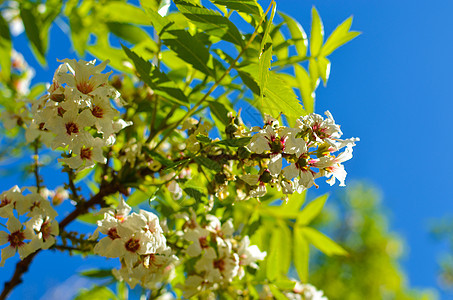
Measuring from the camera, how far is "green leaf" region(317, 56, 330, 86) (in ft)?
5.44

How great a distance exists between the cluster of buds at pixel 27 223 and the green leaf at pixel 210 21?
908 millimetres

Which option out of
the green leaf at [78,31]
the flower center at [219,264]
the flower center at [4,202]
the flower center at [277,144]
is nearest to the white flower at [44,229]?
the flower center at [4,202]

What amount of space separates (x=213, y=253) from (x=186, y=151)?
0.43 metres

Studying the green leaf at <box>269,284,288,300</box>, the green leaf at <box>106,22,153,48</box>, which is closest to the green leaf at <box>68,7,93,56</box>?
the green leaf at <box>106,22,153,48</box>

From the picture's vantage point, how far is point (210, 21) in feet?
4.48

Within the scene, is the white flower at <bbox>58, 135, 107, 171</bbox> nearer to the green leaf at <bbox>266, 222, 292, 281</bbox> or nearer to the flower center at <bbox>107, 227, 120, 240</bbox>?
the flower center at <bbox>107, 227, 120, 240</bbox>

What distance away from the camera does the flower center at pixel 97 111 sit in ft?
4.33

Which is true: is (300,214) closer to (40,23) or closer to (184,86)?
(184,86)

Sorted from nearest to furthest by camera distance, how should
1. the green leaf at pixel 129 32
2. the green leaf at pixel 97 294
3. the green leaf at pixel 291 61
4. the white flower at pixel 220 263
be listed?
1. the white flower at pixel 220 263
2. the green leaf at pixel 291 61
3. the green leaf at pixel 129 32
4. the green leaf at pixel 97 294

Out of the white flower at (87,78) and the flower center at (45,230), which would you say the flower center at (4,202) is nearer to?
the flower center at (45,230)

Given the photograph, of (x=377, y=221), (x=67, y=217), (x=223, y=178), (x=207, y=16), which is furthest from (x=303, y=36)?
(x=377, y=221)

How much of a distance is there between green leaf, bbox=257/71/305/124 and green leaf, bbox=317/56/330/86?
46cm

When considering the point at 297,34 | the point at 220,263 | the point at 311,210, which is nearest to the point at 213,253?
the point at 220,263

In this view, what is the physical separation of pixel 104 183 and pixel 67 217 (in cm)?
23
